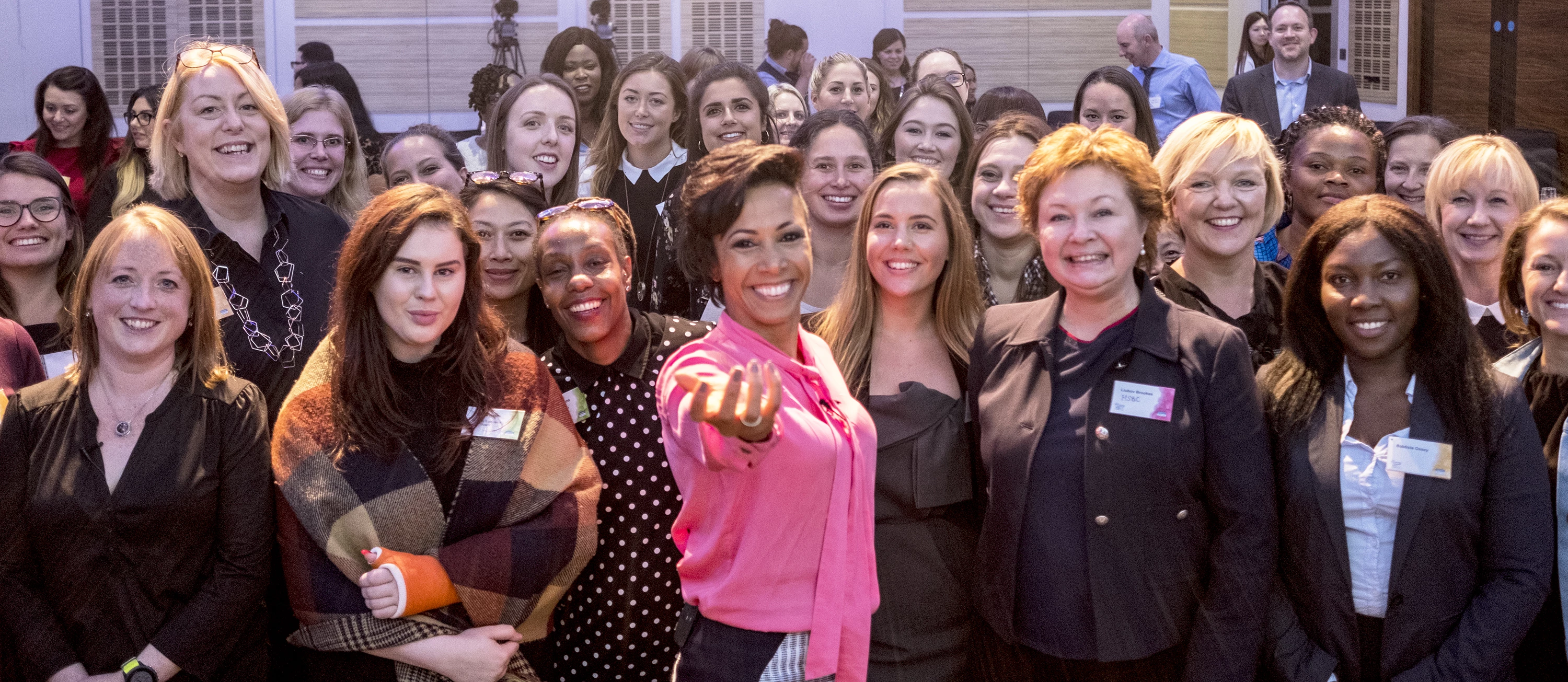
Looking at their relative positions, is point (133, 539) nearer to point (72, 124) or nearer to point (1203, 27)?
point (72, 124)

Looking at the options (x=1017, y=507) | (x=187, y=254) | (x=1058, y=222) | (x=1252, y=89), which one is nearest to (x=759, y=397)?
(x=1017, y=507)

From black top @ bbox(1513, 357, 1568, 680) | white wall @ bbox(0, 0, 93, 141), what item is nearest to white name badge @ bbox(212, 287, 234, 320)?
black top @ bbox(1513, 357, 1568, 680)

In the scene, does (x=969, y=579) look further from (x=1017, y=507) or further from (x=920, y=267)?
(x=920, y=267)

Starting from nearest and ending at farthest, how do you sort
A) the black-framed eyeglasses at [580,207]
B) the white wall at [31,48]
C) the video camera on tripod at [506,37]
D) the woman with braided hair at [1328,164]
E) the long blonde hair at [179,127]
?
→ the black-framed eyeglasses at [580,207], the long blonde hair at [179,127], the woman with braided hair at [1328,164], the white wall at [31,48], the video camera on tripod at [506,37]

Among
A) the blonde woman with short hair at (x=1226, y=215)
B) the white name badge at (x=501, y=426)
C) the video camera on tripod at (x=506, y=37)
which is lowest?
the white name badge at (x=501, y=426)

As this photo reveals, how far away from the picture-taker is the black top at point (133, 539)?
98.3 inches

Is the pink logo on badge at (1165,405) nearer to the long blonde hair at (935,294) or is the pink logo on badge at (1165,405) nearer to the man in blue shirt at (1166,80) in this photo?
the long blonde hair at (935,294)

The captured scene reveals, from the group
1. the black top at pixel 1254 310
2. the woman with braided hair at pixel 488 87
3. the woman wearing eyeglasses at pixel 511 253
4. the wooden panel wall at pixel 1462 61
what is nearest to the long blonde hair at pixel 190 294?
the woman wearing eyeglasses at pixel 511 253

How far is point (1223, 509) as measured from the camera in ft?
7.63

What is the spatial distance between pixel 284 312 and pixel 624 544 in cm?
117

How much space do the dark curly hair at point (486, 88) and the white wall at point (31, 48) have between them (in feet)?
11.2

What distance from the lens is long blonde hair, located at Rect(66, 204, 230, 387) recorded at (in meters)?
2.64

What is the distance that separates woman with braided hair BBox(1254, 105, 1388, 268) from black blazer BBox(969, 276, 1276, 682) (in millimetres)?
1535

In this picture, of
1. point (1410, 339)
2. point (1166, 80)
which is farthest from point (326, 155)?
point (1166, 80)
